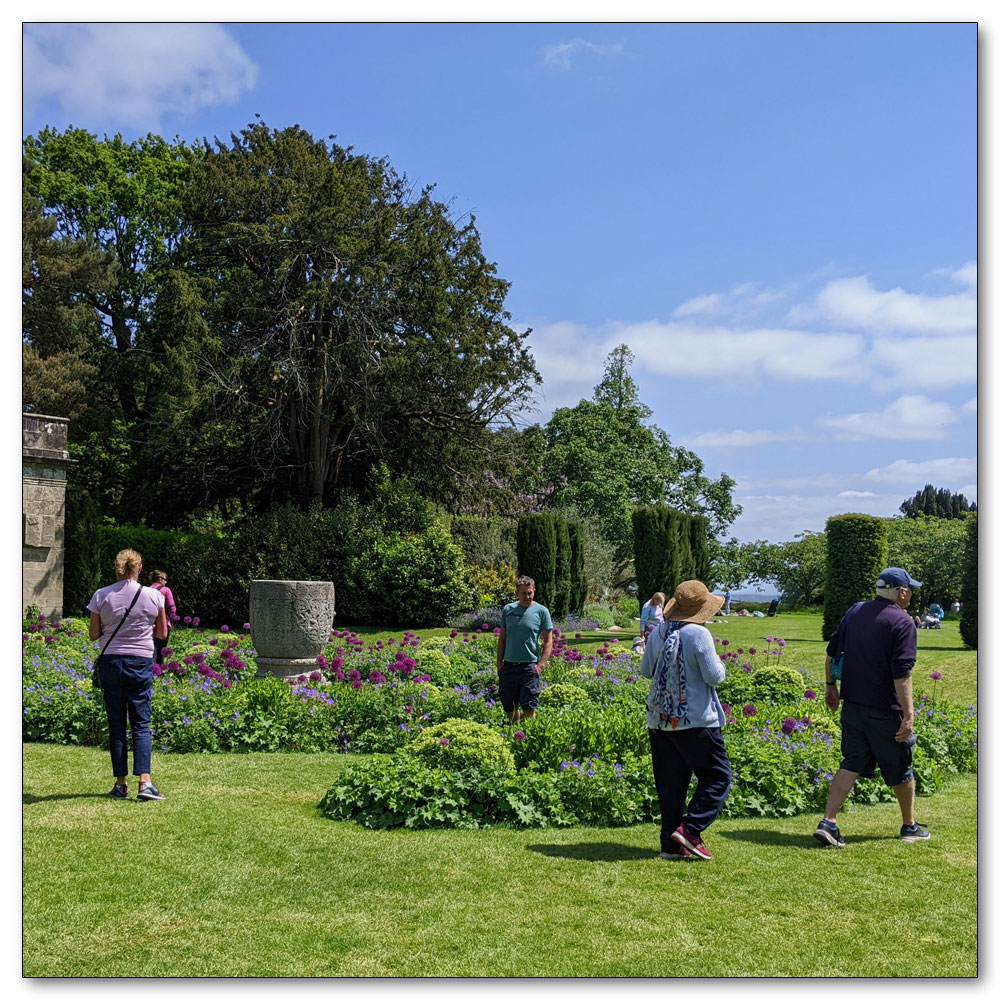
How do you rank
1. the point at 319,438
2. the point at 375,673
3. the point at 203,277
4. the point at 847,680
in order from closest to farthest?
the point at 847,680 < the point at 375,673 < the point at 203,277 < the point at 319,438

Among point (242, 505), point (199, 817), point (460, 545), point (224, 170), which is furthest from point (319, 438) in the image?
point (199, 817)

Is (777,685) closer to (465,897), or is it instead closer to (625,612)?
(465,897)

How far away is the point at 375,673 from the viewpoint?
9.62 metres

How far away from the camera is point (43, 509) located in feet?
63.1

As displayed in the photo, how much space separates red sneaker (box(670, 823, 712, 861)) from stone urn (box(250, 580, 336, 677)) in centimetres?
627

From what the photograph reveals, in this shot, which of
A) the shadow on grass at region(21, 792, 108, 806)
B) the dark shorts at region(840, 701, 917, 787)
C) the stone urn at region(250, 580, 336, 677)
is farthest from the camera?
the stone urn at region(250, 580, 336, 677)

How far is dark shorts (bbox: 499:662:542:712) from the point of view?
27.0ft

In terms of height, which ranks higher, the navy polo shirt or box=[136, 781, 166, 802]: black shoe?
the navy polo shirt

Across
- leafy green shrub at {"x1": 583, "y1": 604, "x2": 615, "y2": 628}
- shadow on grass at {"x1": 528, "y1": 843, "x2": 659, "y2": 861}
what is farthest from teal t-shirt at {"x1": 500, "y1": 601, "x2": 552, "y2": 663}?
leafy green shrub at {"x1": 583, "y1": 604, "x2": 615, "y2": 628}

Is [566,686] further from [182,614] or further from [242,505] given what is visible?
[242,505]

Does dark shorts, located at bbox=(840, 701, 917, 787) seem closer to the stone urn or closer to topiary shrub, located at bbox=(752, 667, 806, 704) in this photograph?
topiary shrub, located at bbox=(752, 667, 806, 704)

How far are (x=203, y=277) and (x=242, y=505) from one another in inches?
252

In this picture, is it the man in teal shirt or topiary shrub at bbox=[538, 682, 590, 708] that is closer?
the man in teal shirt

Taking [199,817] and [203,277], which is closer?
[199,817]
